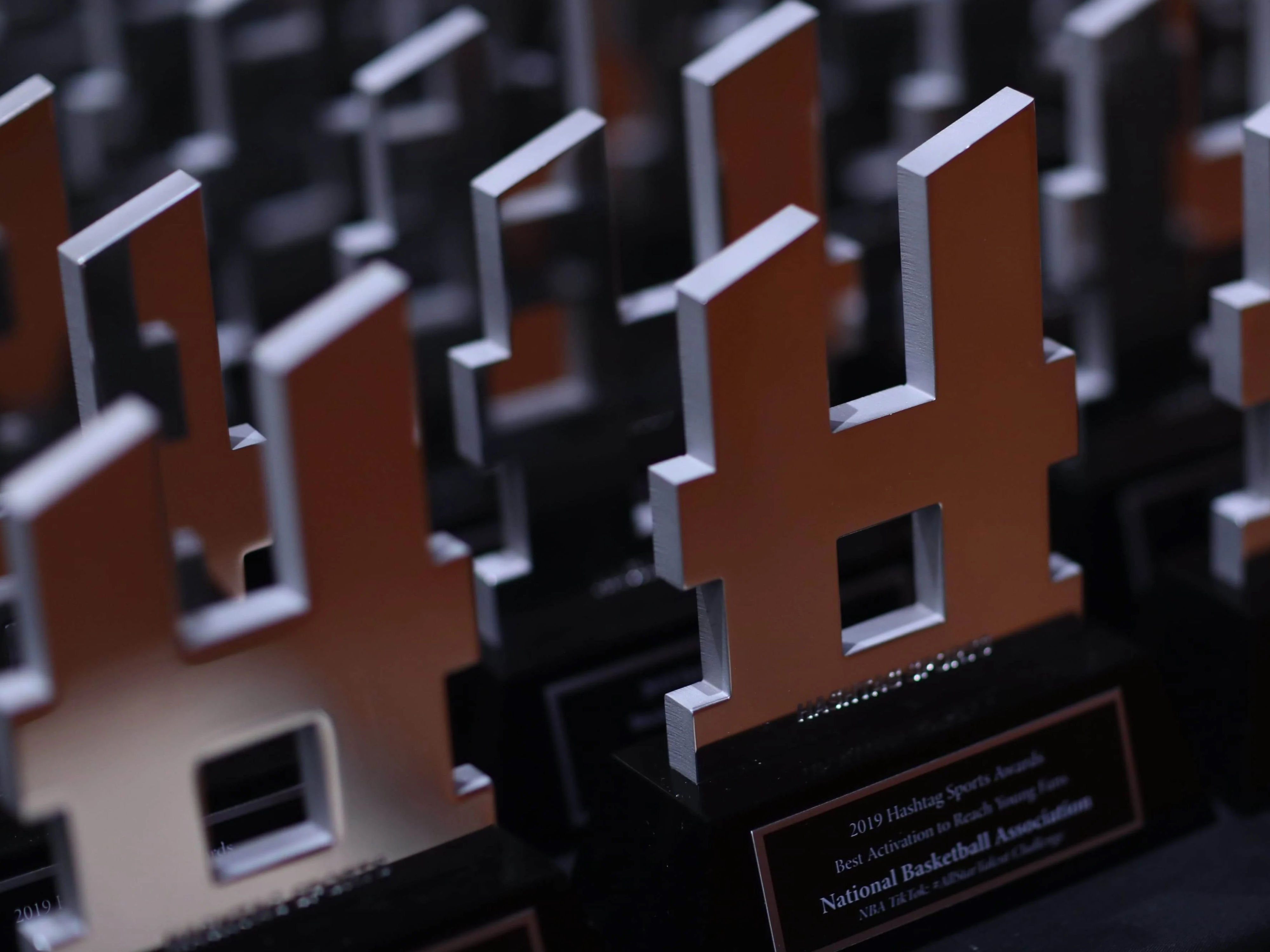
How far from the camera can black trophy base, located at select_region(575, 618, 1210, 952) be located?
99 cm

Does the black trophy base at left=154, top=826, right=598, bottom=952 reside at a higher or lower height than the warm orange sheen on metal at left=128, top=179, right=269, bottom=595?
lower

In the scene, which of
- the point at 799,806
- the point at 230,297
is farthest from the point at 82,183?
the point at 799,806

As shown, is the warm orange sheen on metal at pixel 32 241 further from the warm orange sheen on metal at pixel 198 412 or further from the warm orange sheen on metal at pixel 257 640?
the warm orange sheen on metal at pixel 257 640

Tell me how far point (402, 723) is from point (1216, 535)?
0.54 metres

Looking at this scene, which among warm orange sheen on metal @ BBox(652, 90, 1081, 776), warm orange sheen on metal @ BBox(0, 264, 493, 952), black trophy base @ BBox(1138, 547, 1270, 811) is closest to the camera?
warm orange sheen on metal @ BBox(0, 264, 493, 952)

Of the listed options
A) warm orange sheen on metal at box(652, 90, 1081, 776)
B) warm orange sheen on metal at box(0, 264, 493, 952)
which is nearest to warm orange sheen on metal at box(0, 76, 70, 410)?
warm orange sheen on metal at box(0, 264, 493, 952)

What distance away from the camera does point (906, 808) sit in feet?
A: 3.39

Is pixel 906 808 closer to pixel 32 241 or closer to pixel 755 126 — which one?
pixel 755 126

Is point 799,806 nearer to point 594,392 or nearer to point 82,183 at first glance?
point 594,392

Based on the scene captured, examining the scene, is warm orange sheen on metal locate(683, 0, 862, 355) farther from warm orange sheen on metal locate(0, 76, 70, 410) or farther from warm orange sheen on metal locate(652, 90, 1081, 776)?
warm orange sheen on metal locate(0, 76, 70, 410)

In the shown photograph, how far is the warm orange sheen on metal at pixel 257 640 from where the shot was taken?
832 millimetres

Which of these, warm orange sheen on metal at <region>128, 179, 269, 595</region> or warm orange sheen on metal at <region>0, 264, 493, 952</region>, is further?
warm orange sheen on metal at <region>128, 179, 269, 595</region>

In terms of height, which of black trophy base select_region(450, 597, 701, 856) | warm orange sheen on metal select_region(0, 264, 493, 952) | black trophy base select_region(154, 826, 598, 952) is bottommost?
black trophy base select_region(450, 597, 701, 856)

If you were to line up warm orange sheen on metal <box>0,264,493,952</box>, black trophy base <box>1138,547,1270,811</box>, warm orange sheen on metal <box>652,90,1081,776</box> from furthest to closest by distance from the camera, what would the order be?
black trophy base <box>1138,547,1270,811</box> → warm orange sheen on metal <box>652,90,1081,776</box> → warm orange sheen on metal <box>0,264,493,952</box>
